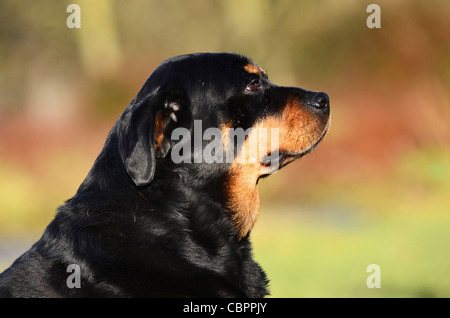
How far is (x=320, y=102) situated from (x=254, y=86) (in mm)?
443

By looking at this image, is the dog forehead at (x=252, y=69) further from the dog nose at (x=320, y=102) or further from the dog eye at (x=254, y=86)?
the dog nose at (x=320, y=102)

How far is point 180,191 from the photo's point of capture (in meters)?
3.23

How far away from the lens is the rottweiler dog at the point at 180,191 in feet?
9.67

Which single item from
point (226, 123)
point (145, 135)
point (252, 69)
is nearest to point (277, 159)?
point (226, 123)

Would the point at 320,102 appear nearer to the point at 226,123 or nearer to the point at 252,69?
the point at 252,69

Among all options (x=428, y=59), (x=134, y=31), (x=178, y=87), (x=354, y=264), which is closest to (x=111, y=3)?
(x=134, y=31)

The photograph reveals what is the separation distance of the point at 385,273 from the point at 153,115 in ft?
16.5

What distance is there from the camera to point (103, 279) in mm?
2898

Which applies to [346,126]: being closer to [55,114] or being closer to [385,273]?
[385,273]

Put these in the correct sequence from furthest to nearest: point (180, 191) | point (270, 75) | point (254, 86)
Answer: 1. point (270, 75)
2. point (254, 86)
3. point (180, 191)

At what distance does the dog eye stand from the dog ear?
1.64 ft

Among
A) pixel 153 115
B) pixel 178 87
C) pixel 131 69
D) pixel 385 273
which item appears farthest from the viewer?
pixel 131 69

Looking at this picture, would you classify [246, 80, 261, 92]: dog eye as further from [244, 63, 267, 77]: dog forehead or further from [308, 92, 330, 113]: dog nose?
[308, 92, 330, 113]: dog nose

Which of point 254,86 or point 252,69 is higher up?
point 252,69
